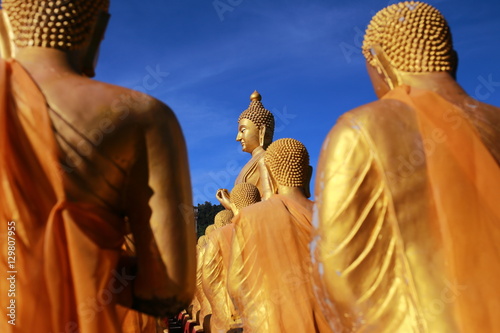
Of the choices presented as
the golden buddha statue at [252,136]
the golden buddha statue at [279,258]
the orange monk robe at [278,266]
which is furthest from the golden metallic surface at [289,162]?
the golden buddha statue at [252,136]

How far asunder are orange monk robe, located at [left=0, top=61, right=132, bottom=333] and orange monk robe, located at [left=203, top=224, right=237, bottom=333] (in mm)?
5491

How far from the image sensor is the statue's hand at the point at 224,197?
7.95m

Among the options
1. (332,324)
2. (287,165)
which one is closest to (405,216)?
(332,324)

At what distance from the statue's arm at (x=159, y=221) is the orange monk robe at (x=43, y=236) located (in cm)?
13

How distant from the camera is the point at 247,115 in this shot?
27.2 ft

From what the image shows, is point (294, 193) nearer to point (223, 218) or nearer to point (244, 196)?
point (244, 196)

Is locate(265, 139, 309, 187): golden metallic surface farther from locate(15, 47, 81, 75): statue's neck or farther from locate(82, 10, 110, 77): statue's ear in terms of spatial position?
locate(15, 47, 81, 75): statue's neck

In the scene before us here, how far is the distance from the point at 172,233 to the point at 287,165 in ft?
9.06

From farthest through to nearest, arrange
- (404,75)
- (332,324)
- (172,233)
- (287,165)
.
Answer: (287,165)
(404,75)
(332,324)
(172,233)

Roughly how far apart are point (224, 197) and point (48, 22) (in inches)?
249

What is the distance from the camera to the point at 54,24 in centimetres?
193

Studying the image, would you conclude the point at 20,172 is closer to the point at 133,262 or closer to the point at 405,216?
the point at 133,262

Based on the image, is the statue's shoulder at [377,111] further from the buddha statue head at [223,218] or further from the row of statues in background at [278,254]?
the buddha statue head at [223,218]

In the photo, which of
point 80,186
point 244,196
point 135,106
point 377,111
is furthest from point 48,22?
point 244,196
